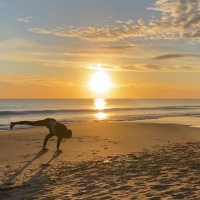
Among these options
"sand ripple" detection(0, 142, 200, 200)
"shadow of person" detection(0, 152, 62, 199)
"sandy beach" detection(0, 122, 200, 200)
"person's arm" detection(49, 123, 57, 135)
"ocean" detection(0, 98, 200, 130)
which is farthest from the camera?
"ocean" detection(0, 98, 200, 130)

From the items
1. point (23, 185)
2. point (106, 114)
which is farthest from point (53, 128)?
point (106, 114)

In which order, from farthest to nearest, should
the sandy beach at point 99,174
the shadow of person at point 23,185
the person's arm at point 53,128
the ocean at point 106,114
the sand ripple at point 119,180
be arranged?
the ocean at point 106,114 → the person's arm at point 53,128 → the shadow of person at point 23,185 → the sandy beach at point 99,174 → the sand ripple at point 119,180

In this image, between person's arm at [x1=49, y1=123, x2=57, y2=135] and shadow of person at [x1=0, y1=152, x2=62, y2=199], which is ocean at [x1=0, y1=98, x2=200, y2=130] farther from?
shadow of person at [x1=0, y1=152, x2=62, y2=199]

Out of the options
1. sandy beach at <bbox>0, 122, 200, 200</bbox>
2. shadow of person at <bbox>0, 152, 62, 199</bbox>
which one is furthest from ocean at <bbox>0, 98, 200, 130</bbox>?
shadow of person at <bbox>0, 152, 62, 199</bbox>

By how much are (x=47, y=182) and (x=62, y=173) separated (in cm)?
106

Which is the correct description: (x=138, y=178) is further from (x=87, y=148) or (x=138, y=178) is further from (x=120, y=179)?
(x=87, y=148)

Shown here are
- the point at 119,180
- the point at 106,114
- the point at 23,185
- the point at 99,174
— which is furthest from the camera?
the point at 106,114

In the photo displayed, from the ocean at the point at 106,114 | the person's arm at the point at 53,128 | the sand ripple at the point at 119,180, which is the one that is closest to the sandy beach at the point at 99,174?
the sand ripple at the point at 119,180

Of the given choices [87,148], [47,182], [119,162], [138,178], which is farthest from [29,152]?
[138,178]

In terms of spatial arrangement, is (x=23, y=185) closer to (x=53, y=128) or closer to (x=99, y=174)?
(x=99, y=174)

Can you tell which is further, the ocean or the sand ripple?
the ocean

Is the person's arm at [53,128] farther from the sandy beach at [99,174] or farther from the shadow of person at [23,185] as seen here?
the shadow of person at [23,185]

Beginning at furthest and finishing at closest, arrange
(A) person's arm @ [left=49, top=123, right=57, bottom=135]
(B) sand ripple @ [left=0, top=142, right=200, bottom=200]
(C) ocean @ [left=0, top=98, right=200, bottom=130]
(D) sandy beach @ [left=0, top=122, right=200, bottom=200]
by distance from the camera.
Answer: (C) ocean @ [left=0, top=98, right=200, bottom=130], (A) person's arm @ [left=49, top=123, right=57, bottom=135], (D) sandy beach @ [left=0, top=122, right=200, bottom=200], (B) sand ripple @ [left=0, top=142, right=200, bottom=200]

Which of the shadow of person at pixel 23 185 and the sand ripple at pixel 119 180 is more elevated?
the sand ripple at pixel 119 180
